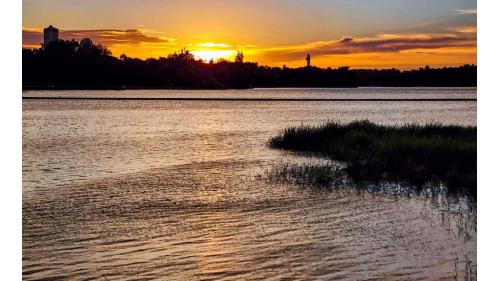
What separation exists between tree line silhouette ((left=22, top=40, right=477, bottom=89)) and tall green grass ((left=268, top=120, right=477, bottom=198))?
293 cm

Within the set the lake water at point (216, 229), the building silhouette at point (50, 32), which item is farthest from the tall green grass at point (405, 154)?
the building silhouette at point (50, 32)

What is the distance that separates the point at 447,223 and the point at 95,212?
7039 millimetres

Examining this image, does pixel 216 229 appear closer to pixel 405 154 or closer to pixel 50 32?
pixel 405 154

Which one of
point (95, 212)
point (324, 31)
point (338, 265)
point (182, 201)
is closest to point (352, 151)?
point (324, 31)

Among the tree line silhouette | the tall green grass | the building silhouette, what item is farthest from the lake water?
the tree line silhouette

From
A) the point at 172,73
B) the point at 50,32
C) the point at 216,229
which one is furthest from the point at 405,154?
the point at 172,73

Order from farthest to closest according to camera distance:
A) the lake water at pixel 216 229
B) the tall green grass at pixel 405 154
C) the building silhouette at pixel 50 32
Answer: the building silhouette at pixel 50 32
the tall green grass at pixel 405 154
the lake water at pixel 216 229

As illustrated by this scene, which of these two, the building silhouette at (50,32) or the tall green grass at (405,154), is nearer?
the tall green grass at (405,154)

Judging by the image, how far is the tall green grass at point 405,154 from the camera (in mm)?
17094

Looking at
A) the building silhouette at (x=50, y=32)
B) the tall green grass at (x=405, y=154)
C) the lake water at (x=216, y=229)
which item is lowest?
the lake water at (x=216, y=229)

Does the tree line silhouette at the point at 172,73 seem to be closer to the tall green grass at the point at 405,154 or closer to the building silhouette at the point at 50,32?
the tall green grass at the point at 405,154

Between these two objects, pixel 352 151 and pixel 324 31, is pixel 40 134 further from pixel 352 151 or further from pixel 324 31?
pixel 324 31

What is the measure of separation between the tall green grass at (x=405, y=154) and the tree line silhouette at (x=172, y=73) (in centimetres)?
293
